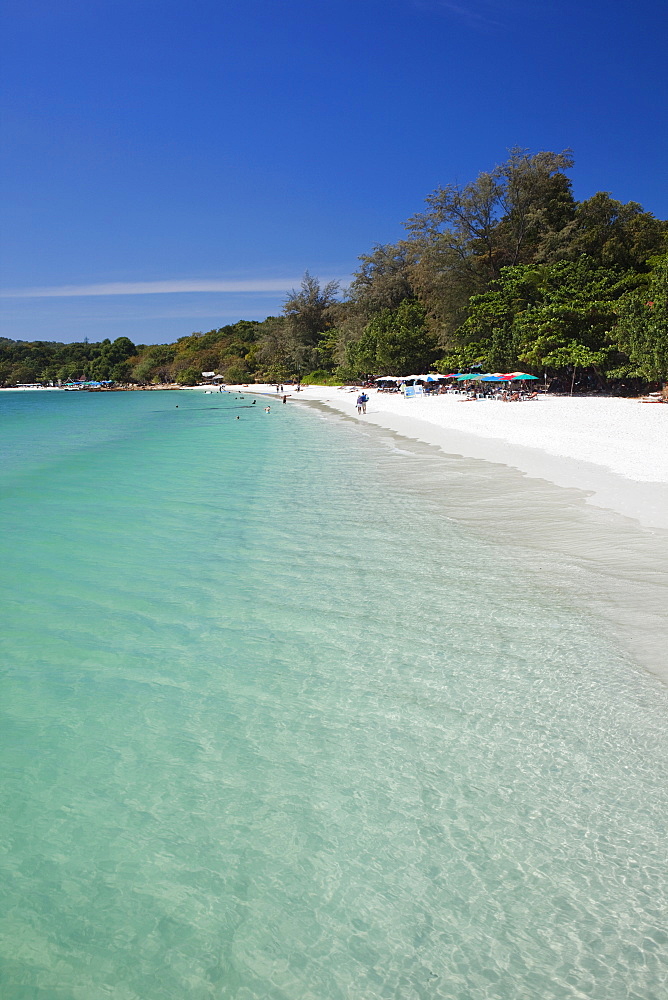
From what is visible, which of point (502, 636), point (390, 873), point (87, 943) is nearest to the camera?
point (87, 943)

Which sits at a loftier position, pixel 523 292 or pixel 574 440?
pixel 523 292

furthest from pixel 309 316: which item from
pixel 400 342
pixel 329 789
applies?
pixel 329 789

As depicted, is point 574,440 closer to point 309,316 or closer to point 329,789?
point 329,789

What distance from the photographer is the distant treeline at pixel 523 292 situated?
116 feet

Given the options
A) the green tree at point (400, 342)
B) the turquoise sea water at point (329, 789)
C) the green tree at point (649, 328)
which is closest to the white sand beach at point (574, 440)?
the green tree at point (649, 328)

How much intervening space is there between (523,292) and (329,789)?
4465 centimetres

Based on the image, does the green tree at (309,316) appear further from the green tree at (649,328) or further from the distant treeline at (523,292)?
the green tree at (649,328)

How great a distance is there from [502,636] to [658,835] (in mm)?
2408

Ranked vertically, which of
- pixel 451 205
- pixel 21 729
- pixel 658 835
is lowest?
pixel 21 729

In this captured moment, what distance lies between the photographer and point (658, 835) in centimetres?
313

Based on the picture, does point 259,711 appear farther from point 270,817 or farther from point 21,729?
point 21,729

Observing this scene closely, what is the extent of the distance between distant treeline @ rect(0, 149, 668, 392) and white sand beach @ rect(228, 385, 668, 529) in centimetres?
432

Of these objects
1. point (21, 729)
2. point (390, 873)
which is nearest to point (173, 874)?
point (390, 873)

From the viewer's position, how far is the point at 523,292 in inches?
1695
